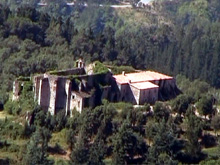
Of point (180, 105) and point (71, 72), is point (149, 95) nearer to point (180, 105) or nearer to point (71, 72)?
point (180, 105)

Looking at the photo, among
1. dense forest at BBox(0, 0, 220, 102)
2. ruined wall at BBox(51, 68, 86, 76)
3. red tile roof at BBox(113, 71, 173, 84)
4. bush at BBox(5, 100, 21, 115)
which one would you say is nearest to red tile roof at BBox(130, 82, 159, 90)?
red tile roof at BBox(113, 71, 173, 84)

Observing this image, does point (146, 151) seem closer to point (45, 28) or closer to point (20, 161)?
point (20, 161)

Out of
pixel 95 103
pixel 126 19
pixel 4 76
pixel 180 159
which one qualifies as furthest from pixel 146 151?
pixel 126 19

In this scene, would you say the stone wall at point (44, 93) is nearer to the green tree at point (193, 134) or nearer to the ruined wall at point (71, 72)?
the ruined wall at point (71, 72)

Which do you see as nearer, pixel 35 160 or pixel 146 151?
pixel 35 160

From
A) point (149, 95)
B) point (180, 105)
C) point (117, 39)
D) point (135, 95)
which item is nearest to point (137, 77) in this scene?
point (149, 95)

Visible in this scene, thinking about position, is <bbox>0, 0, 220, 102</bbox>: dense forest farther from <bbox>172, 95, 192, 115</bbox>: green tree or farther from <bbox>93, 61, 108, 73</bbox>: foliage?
<bbox>172, 95, 192, 115</bbox>: green tree

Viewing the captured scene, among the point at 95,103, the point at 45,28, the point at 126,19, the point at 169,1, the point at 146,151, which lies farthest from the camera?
the point at 169,1
